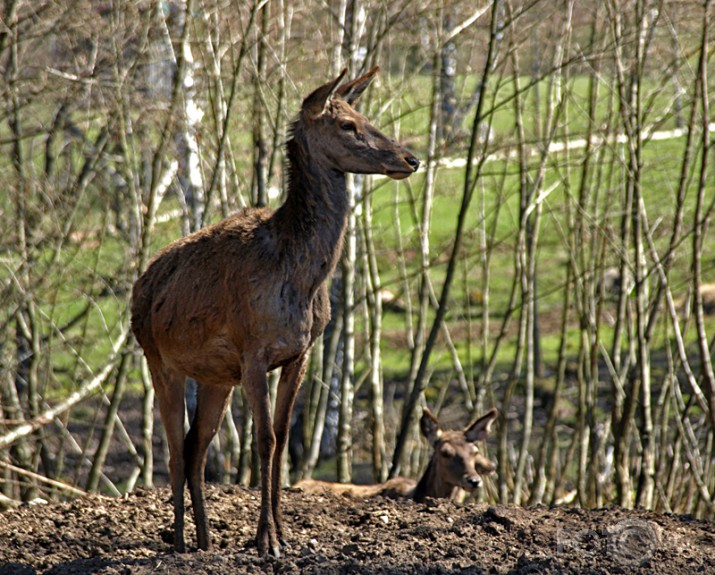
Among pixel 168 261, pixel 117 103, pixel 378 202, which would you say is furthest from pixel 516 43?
pixel 378 202

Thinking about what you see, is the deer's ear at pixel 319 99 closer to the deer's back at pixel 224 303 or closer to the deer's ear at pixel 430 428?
the deer's back at pixel 224 303

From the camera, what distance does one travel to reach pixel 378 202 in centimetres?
1753

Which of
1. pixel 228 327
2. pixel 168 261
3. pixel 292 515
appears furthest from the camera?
pixel 292 515

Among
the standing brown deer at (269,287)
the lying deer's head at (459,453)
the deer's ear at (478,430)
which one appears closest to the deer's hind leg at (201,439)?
the standing brown deer at (269,287)

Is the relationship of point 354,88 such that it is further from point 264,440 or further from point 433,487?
point 433,487

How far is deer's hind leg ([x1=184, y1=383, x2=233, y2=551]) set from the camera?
227 inches

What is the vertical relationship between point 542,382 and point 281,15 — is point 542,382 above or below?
below

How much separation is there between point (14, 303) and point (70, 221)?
806mm

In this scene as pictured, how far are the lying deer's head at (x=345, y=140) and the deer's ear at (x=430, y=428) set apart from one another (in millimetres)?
3770

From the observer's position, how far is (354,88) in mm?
5648

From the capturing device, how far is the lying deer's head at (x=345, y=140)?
530cm

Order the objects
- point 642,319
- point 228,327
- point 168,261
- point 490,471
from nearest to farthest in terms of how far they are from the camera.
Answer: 1. point 228,327
2. point 168,261
3. point 642,319
4. point 490,471

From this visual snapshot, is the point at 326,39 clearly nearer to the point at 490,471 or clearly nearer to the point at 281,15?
the point at 281,15

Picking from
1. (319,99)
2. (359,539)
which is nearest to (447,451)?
(359,539)
